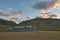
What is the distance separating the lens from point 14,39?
6051 mm

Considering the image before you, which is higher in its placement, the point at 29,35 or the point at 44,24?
the point at 44,24

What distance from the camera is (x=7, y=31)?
6.06 m

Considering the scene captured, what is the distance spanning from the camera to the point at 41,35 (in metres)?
6.07

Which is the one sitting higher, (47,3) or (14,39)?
(47,3)

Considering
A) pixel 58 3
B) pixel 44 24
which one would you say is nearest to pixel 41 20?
pixel 44 24

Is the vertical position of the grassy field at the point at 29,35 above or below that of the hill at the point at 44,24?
below

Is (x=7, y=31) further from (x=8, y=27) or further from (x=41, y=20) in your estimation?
(x=41, y=20)

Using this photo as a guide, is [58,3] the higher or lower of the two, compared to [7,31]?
higher

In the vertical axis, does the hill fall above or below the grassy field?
above

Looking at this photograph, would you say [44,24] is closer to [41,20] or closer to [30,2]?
[41,20]

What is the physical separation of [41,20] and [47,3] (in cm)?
36

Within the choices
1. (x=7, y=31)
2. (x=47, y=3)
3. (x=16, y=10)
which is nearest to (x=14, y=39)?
(x=7, y=31)

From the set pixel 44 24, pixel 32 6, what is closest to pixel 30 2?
pixel 32 6

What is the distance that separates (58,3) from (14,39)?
114cm
